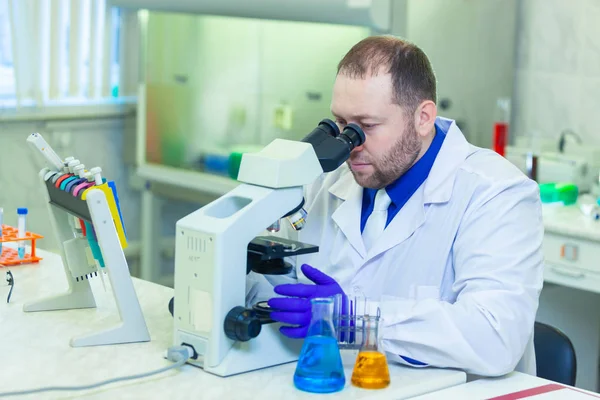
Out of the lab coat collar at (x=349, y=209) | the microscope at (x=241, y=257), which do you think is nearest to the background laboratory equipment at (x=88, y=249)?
the microscope at (x=241, y=257)

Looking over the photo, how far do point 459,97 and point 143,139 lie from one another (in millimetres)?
1284

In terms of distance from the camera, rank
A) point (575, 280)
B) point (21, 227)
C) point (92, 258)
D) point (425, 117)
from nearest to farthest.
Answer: point (92, 258) → point (425, 117) → point (21, 227) → point (575, 280)

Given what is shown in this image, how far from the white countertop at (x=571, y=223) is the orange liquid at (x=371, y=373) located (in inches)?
49.6

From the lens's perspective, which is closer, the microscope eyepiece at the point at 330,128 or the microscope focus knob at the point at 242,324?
the microscope focus knob at the point at 242,324

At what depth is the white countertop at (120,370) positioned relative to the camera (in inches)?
52.0

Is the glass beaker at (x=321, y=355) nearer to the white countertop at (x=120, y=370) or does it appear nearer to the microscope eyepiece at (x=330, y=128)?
the white countertop at (x=120, y=370)

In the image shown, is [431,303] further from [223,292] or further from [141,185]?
[141,185]

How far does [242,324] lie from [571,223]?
4.80ft

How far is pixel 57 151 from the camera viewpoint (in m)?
3.55

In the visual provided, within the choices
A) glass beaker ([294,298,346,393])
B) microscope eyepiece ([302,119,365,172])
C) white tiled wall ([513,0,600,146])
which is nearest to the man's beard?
microscope eyepiece ([302,119,365,172])

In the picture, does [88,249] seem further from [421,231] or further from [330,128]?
[421,231]

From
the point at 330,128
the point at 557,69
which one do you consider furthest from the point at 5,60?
the point at 330,128

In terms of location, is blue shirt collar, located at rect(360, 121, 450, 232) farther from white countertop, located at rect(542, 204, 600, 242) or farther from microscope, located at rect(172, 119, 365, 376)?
white countertop, located at rect(542, 204, 600, 242)

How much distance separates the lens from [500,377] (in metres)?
1.47
